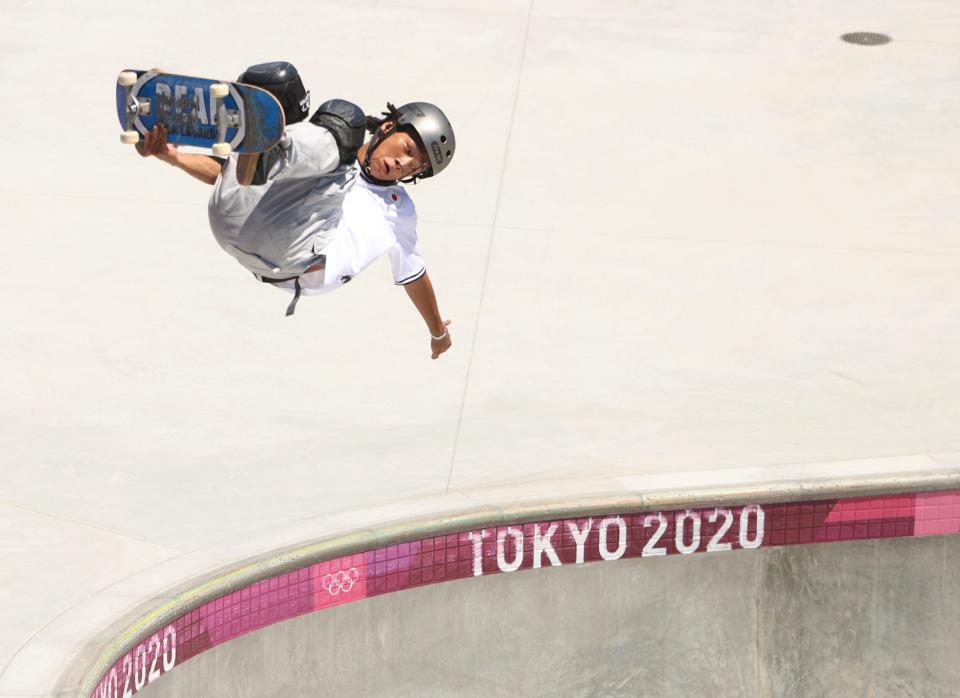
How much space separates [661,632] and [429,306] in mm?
3189

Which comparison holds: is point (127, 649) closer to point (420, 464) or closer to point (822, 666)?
point (420, 464)

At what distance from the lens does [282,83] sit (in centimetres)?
628

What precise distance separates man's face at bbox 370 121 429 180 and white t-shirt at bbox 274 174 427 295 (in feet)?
1.08

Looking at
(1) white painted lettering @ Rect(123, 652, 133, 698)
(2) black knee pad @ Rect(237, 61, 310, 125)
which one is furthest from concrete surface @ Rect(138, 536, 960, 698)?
(2) black knee pad @ Rect(237, 61, 310, 125)

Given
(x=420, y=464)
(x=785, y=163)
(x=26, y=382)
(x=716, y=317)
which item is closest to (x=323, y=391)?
(x=420, y=464)

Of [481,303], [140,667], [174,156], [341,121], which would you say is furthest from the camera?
[481,303]

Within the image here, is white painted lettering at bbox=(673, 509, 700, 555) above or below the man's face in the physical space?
below

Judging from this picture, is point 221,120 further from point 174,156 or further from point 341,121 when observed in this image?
point 341,121

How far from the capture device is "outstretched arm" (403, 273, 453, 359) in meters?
7.15

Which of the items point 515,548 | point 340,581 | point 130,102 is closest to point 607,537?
point 515,548

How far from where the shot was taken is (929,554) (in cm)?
988

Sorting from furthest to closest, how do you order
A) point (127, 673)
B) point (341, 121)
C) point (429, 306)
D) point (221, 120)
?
point (127, 673)
point (429, 306)
point (341, 121)
point (221, 120)

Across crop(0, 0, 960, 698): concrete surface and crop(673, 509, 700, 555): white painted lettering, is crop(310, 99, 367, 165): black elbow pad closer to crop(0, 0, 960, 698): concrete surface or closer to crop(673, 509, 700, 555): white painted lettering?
crop(0, 0, 960, 698): concrete surface

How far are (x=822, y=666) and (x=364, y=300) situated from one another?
4125 mm
